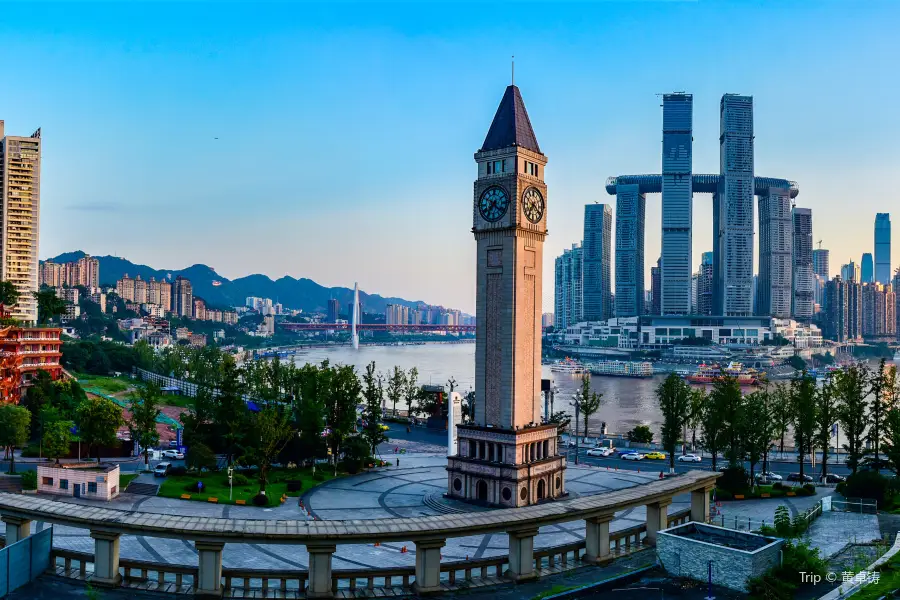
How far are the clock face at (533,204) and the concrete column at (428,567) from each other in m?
26.2

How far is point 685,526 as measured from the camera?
24.1 metres

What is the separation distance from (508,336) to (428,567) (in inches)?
911

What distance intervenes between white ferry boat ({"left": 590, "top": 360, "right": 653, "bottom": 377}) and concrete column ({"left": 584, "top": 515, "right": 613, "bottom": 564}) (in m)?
169

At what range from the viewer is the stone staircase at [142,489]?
44094 mm

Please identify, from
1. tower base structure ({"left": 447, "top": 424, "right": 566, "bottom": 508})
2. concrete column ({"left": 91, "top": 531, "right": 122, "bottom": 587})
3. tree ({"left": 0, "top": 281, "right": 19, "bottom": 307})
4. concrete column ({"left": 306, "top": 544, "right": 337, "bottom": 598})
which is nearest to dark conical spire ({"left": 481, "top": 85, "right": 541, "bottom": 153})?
tower base structure ({"left": 447, "top": 424, "right": 566, "bottom": 508})

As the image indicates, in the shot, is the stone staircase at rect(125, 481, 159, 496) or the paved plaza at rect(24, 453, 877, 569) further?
the stone staircase at rect(125, 481, 159, 496)

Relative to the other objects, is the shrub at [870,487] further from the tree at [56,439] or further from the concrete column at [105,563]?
the tree at [56,439]

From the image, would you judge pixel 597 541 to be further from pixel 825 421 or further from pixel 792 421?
pixel 792 421

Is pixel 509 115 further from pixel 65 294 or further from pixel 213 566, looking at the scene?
pixel 65 294

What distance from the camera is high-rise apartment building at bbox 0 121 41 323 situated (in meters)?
124

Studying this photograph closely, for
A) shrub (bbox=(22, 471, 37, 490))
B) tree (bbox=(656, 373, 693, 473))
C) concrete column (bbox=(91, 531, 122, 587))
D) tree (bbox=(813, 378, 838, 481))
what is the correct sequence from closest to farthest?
concrete column (bbox=(91, 531, 122, 587))
shrub (bbox=(22, 471, 37, 490))
tree (bbox=(813, 378, 838, 481))
tree (bbox=(656, 373, 693, 473))

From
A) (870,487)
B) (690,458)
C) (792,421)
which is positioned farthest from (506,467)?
(690,458)

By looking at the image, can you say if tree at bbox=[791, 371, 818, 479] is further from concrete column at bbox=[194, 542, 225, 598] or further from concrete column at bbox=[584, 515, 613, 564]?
concrete column at bbox=[194, 542, 225, 598]

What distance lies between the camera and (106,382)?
92250 mm
